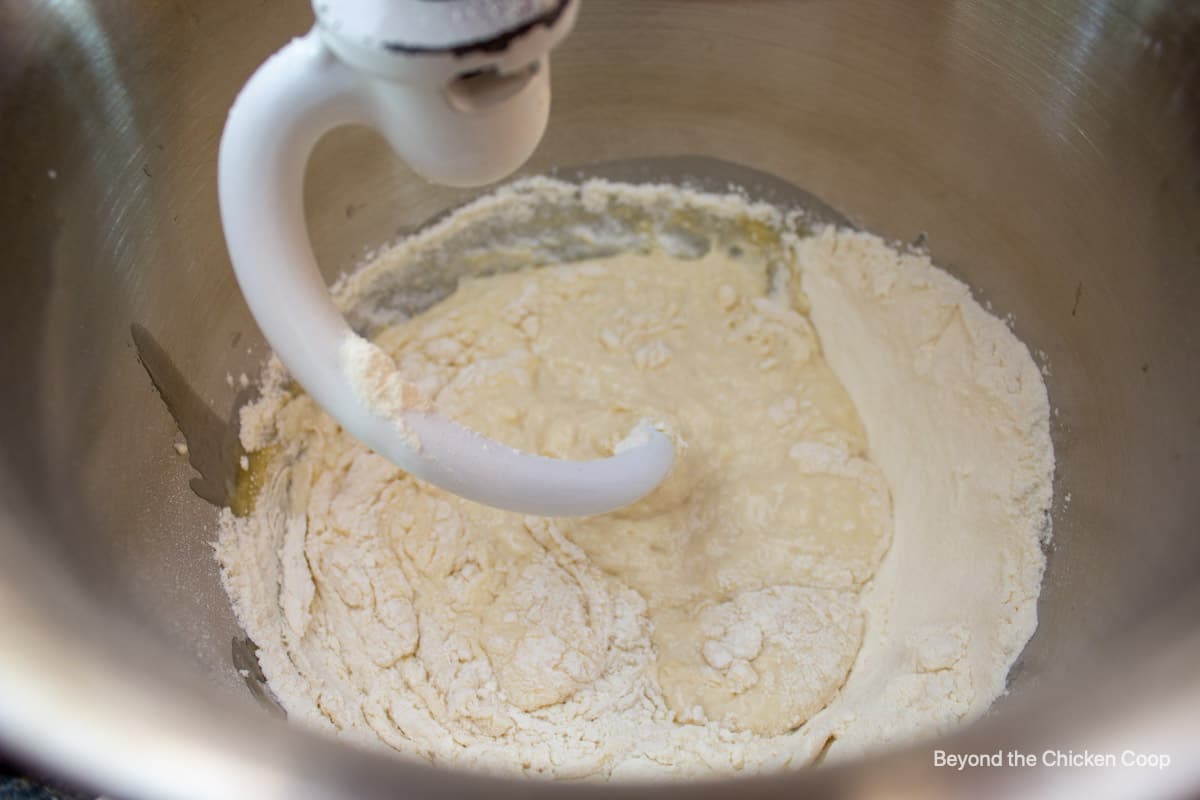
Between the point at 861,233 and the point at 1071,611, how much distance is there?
1.82 ft

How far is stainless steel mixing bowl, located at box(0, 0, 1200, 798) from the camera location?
598 millimetres

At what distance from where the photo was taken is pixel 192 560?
937 mm

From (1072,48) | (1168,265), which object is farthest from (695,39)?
(1168,265)

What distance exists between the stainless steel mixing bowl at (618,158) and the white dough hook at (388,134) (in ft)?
0.75

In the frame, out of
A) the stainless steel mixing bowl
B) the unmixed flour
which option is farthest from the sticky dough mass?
the stainless steel mixing bowl

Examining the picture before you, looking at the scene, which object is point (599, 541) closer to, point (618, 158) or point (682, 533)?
point (682, 533)

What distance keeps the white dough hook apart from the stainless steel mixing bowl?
0.23 m

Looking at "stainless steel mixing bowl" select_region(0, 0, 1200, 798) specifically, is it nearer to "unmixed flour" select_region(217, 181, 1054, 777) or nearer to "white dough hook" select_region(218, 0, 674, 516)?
"unmixed flour" select_region(217, 181, 1054, 777)

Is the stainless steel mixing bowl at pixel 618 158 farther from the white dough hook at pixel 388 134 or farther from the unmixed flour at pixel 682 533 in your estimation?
the white dough hook at pixel 388 134

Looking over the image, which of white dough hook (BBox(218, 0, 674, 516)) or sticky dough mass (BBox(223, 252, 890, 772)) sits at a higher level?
white dough hook (BBox(218, 0, 674, 516))

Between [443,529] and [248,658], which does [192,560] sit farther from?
[443,529]

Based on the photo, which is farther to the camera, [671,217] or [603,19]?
[671,217]

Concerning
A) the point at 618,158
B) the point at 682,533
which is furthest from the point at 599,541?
the point at 618,158

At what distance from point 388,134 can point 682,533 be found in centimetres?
59
